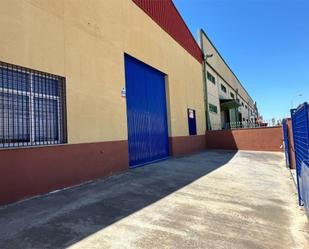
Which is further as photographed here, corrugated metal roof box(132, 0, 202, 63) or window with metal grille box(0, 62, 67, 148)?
corrugated metal roof box(132, 0, 202, 63)

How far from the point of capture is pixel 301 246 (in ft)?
12.1

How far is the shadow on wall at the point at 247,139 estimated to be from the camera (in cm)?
1731

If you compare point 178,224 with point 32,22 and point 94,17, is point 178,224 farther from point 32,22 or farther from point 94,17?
point 94,17

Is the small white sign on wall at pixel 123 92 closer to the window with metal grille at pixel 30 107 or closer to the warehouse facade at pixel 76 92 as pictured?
the warehouse facade at pixel 76 92

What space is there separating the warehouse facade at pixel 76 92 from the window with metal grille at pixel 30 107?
2 centimetres

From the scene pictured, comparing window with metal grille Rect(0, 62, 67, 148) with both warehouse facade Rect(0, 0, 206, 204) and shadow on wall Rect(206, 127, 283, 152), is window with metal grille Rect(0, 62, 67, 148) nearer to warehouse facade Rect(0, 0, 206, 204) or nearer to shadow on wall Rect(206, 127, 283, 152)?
warehouse facade Rect(0, 0, 206, 204)

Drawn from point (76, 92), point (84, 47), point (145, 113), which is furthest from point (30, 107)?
point (145, 113)

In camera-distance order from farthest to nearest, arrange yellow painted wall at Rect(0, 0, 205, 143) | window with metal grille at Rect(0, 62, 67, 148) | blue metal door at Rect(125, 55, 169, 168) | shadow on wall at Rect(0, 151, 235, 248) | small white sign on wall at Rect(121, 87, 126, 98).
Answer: blue metal door at Rect(125, 55, 169, 168) → small white sign on wall at Rect(121, 87, 126, 98) → yellow painted wall at Rect(0, 0, 205, 143) → window with metal grille at Rect(0, 62, 67, 148) → shadow on wall at Rect(0, 151, 235, 248)

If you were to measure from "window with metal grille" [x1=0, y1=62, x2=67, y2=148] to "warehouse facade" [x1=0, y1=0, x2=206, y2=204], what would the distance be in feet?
0.07

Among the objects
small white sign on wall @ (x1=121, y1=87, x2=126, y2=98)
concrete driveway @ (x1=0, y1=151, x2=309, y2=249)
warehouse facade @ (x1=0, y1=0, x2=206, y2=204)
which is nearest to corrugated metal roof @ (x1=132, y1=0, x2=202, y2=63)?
warehouse facade @ (x1=0, y1=0, x2=206, y2=204)

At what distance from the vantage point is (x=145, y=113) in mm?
11336

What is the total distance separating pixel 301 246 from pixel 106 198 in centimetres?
381

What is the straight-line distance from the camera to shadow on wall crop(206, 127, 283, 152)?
56.8ft

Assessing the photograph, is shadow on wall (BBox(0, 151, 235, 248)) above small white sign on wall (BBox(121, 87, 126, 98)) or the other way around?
the other way around
